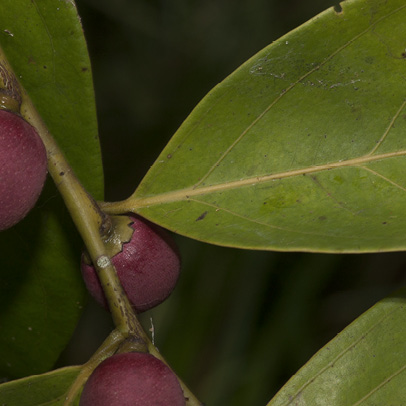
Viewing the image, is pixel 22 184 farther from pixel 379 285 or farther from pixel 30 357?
pixel 379 285

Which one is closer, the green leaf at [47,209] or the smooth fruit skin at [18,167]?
the smooth fruit skin at [18,167]

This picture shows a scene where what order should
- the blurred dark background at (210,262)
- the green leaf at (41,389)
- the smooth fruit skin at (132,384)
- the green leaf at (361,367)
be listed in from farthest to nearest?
the blurred dark background at (210,262)
the green leaf at (361,367)
the green leaf at (41,389)
the smooth fruit skin at (132,384)

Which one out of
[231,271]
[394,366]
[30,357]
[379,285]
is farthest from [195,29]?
[394,366]

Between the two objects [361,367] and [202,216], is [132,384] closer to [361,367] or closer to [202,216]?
[202,216]

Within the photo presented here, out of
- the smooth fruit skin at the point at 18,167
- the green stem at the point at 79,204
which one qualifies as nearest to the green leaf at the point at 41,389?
the green stem at the point at 79,204

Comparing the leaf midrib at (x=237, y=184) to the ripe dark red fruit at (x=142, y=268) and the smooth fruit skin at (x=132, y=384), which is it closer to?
the ripe dark red fruit at (x=142, y=268)

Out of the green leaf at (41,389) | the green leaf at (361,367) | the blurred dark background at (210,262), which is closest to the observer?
the green leaf at (41,389)
